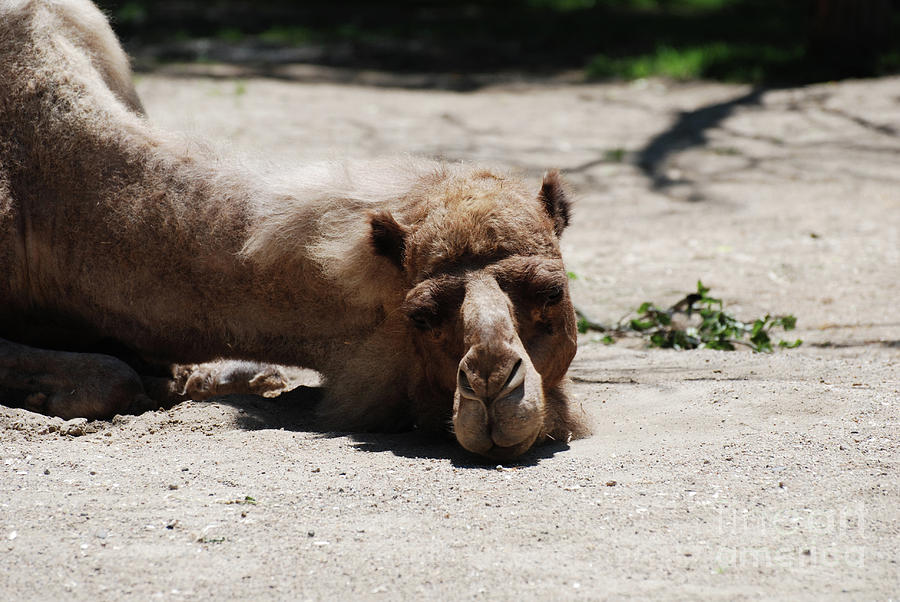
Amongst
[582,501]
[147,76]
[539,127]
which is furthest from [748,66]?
[582,501]

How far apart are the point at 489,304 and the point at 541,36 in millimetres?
12767

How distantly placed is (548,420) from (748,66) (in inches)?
378

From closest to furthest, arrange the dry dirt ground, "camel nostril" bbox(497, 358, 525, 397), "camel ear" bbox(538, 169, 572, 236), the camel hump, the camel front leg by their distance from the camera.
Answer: the dry dirt ground < "camel nostril" bbox(497, 358, 525, 397) < "camel ear" bbox(538, 169, 572, 236) < the camel front leg < the camel hump

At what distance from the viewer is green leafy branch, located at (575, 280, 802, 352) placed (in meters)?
5.65

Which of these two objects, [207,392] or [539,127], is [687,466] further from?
[539,127]

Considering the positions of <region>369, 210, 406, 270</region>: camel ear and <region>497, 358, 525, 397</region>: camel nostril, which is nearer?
<region>497, 358, 525, 397</region>: camel nostril

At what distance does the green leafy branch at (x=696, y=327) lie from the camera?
565 centimetres

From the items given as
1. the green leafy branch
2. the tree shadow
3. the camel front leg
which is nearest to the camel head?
the camel front leg

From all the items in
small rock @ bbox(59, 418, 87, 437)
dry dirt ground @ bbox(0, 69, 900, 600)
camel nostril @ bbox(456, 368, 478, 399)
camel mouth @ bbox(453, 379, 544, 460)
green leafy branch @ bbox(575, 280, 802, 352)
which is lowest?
green leafy branch @ bbox(575, 280, 802, 352)

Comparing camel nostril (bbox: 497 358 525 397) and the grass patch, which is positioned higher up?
the grass patch

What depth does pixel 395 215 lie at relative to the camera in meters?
4.09

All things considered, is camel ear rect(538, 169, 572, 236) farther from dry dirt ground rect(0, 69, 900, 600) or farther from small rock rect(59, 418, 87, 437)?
small rock rect(59, 418, 87, 437)

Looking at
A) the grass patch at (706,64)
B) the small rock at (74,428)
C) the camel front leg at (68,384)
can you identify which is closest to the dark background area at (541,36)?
the grass patch at (706,64)

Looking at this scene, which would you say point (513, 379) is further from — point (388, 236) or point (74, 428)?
point (74, 428)
